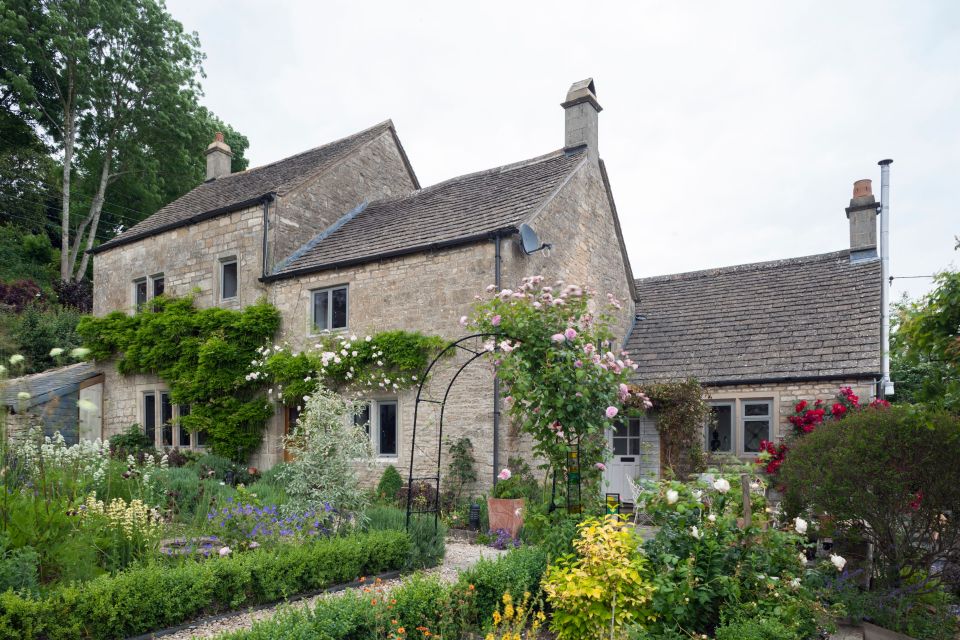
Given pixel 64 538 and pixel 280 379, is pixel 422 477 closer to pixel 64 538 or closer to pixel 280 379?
pixel 280 379

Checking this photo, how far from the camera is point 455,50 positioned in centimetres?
994

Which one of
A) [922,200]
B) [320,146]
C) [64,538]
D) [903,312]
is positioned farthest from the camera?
[320,146]

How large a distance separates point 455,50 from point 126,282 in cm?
1366

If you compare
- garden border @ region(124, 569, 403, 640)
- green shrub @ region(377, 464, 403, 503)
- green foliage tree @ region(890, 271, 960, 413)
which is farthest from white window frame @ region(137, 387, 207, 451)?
green foliage tree @ region(890, 271, 960, 413)

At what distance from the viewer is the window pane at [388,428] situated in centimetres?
1366

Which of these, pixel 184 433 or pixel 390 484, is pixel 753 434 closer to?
pixel 390 484

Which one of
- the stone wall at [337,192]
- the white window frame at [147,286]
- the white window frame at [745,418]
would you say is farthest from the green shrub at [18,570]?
the white window frame at [147,286]

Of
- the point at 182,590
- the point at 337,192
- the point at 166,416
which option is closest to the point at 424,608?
the point at 182,590

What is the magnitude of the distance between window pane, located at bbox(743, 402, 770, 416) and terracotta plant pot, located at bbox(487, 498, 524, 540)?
6.27 metres

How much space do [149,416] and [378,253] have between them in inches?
335

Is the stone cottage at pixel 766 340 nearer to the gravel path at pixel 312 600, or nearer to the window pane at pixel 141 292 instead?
the gravel path at pixel 312 600

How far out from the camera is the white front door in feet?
47.8

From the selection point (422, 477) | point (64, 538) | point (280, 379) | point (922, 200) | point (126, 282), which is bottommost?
point (422, 477)

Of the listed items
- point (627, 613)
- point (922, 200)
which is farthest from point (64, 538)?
point (922, 200)
